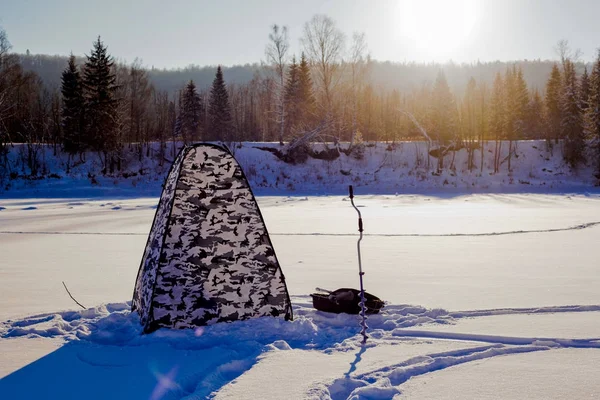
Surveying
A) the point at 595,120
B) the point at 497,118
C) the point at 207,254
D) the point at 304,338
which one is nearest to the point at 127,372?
the point at 207,254

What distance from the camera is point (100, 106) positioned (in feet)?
120

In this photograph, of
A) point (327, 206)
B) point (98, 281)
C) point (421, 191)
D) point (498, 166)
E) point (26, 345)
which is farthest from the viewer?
point (498, 166)

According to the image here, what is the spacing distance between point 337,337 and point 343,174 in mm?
31648

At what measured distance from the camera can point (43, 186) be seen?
32594 mm

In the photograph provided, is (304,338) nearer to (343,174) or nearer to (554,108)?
(343,174)

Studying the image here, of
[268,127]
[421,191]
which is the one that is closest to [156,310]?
[421,191]

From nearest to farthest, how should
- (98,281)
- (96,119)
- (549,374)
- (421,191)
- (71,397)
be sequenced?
(71,397)
(549,374)
(98,281)
(421,191)
(96,119)

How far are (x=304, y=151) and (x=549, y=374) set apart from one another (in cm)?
3487

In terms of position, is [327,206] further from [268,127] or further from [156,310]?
[268,127]

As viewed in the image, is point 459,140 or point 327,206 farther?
point 459,140

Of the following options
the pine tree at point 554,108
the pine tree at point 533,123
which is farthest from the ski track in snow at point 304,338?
the pine tree at point 533,123

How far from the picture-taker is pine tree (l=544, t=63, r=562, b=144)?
45.5 metres

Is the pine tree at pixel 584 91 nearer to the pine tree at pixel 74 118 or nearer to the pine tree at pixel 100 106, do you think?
the pine tree at pixel 100 106

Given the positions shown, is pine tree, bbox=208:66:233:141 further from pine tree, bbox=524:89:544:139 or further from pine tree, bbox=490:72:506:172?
pine tree, bbox=524:89:544:139
